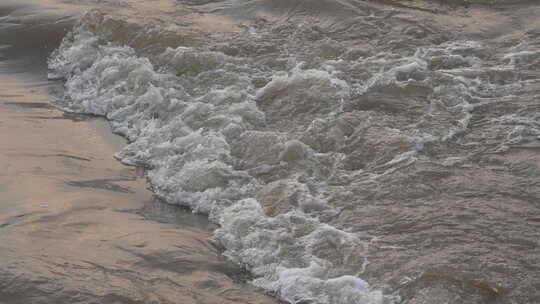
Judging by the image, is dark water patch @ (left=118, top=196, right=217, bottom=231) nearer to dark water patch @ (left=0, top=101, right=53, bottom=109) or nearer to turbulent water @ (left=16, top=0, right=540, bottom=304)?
turbulent water @ (left=16, top=0, right=540, bottom=304)

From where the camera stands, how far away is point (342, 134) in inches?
199

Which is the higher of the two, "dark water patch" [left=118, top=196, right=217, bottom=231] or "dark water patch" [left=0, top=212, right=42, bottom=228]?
"dark water patch" [left=0, top=212, right=42, bottom=228]

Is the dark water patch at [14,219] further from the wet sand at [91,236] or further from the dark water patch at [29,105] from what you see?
the dark water patch at [29,105]

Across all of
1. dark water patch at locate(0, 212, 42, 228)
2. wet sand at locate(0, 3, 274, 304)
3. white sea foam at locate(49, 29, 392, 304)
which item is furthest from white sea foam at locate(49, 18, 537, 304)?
dark water patch at locate(0, 212, 42, 228)

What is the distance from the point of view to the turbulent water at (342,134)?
145 inches

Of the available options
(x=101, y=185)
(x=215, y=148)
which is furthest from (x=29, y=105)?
(x=215, y=148)

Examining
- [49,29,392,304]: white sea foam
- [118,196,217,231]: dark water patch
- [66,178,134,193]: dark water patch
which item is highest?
[49,29,392,304]: white sea foam

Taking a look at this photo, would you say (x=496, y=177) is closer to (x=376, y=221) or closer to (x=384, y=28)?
(x=376, y=221)

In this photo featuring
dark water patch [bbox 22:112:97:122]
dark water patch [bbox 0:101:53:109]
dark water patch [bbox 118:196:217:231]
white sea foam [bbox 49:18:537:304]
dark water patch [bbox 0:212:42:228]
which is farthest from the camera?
dark water patch [bbox 0:101:53:109]

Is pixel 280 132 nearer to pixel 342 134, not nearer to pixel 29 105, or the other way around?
pixel 342 134

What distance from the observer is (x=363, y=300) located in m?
3.40

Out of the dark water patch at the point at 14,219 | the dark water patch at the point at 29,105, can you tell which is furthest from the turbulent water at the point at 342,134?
the dark water patch at the point at 14,219

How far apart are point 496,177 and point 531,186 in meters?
0.20

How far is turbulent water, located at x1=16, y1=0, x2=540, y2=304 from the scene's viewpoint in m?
3.68
